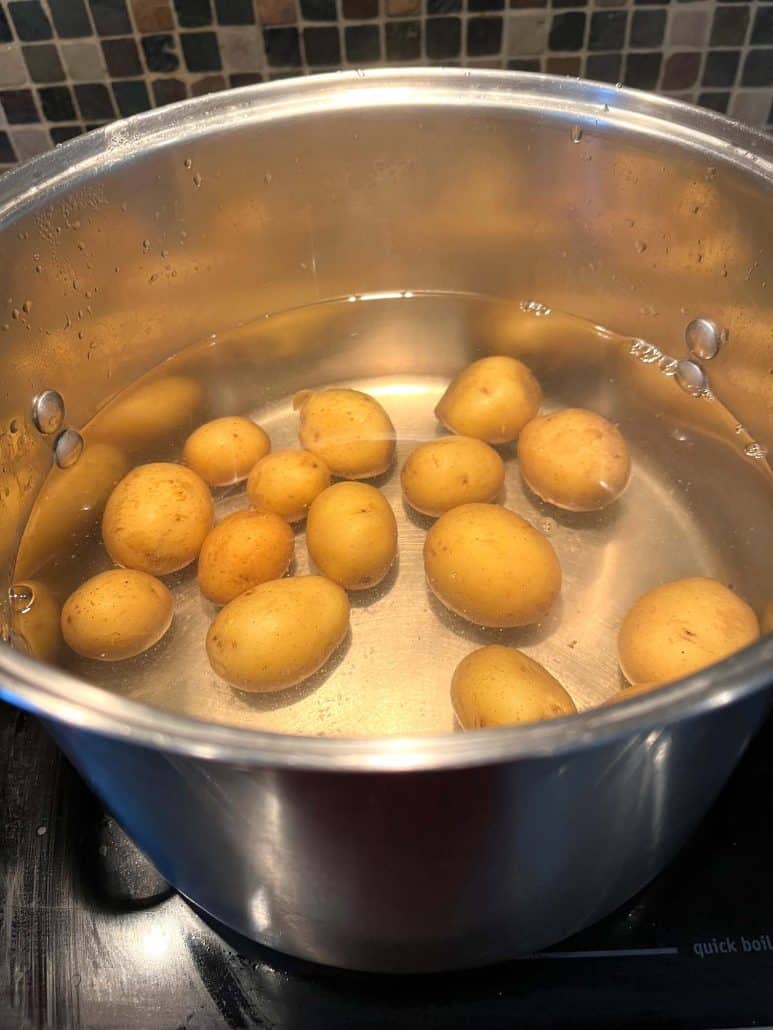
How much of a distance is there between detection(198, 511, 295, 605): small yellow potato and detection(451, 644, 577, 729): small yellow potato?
18cm

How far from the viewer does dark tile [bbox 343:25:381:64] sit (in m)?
0.86

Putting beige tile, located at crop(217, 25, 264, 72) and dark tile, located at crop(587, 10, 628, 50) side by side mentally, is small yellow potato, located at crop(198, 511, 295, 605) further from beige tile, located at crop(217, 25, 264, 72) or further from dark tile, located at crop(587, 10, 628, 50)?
dark tile, located at crop(587, 10, 628, 50)

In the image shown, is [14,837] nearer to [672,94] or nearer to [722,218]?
[722,218]

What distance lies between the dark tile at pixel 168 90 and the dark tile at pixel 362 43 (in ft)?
0.56

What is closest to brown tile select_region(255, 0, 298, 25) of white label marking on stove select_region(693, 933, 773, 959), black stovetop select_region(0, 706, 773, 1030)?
black stovetop select_region(0, 706, 773, 1030)

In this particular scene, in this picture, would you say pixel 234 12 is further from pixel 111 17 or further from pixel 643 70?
pixel 643 70

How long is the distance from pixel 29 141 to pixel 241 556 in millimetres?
547

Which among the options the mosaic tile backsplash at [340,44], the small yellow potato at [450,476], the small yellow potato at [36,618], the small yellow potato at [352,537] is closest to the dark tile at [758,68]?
the mosaic tile backsplash at [340,44]

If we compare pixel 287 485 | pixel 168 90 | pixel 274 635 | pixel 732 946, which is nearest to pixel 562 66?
pixel 168 90

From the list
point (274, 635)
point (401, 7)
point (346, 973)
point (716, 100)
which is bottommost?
point (346, 973)

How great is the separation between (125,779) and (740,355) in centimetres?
66

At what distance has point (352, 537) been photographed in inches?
28.3

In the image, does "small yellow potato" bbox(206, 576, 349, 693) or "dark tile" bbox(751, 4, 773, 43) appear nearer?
"small yellow potato" bbox(206, 576, 349, 693)

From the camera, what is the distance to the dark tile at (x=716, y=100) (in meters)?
0.91
